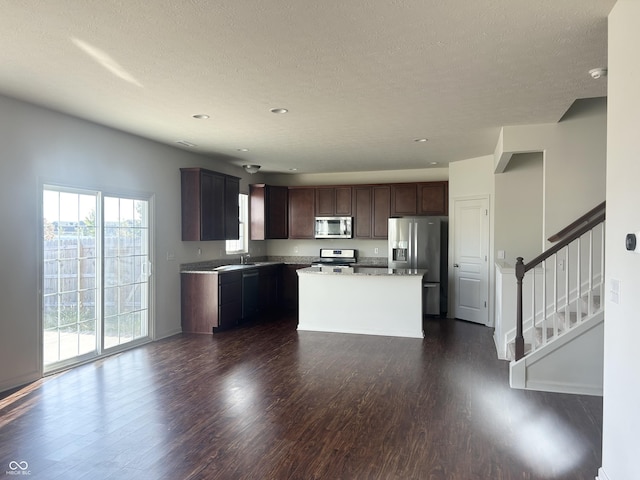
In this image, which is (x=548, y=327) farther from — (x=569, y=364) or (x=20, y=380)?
(x=20, y=380)

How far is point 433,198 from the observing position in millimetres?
7715

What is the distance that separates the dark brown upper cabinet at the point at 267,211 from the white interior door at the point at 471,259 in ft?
10.8

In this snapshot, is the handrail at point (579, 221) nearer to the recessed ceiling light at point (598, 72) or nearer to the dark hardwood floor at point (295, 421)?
the recessed ceiling light at point (598, 72)

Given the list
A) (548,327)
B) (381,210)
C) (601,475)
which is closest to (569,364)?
(548,327)

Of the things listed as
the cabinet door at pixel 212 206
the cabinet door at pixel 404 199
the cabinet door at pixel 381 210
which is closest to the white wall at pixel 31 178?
the cabinet door at pixel 212 206

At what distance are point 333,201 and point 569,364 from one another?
5261mm

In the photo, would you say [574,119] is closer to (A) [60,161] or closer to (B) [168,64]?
(B) [168,64]

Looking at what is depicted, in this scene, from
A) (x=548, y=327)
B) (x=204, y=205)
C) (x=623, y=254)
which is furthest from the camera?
(x=204, y=205)

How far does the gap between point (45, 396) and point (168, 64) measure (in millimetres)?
2973

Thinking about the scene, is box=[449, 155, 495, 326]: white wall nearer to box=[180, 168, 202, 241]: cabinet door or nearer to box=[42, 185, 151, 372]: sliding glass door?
box=[180, 168, 202, 241]: cabinet door

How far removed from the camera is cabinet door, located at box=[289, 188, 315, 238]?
8508mm

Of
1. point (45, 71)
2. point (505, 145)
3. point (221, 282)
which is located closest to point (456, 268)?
point (505, 145)

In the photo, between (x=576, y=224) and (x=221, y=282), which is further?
(x=221, y=282)

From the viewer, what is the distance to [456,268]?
7.23 m
